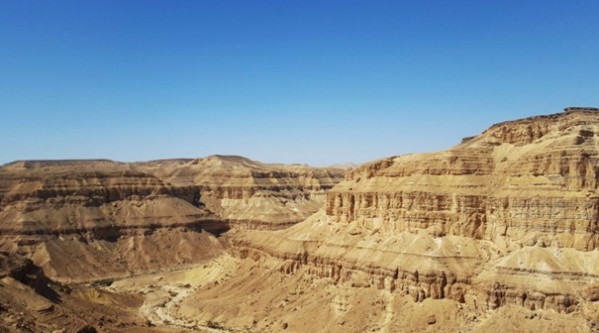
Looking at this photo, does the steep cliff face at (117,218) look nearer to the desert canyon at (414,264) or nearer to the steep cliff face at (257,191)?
the steep cliff face at (257,191)

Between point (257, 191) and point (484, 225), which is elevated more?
point (257, 191)

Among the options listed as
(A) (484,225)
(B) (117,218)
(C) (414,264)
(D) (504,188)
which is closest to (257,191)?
(B) (117,218)

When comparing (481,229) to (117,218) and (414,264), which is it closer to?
(414,264)

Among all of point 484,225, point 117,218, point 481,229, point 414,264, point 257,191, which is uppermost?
point 257,191

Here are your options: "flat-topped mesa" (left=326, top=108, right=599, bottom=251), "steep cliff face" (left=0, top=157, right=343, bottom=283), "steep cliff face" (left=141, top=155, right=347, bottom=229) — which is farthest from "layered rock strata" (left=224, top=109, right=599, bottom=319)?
"steep cliff face" (left=141, top=155, right=347, bottom=229)

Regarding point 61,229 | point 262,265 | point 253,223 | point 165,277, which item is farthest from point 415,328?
point 253,223
